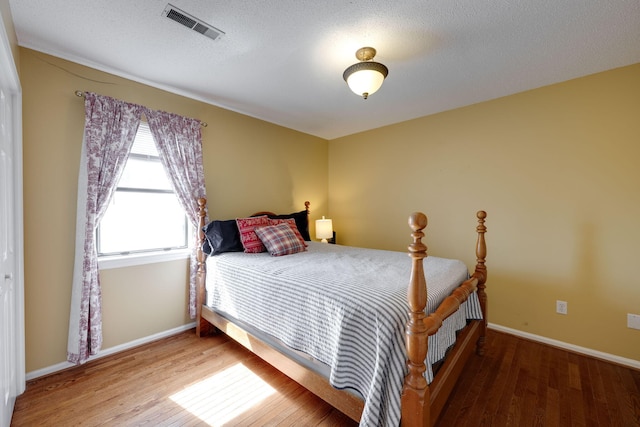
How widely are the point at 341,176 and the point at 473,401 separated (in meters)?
3.23

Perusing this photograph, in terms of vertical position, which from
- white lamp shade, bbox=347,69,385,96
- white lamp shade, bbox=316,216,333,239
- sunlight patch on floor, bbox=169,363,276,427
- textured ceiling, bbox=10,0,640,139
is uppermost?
textured ceiling, bbox=10,0,640,139

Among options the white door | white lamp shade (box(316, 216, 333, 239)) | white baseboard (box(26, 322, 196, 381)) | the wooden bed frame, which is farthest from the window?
white lamp shade (box(316, 216, 333, 239))

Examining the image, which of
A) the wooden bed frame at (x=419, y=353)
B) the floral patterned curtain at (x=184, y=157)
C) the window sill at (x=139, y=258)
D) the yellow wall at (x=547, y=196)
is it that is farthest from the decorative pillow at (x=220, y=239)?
the yellow wall at (x=547, y=196)

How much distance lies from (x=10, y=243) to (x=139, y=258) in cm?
87

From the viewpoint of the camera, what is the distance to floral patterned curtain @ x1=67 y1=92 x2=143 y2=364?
6.88 ft

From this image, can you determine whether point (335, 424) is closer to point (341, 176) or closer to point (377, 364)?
point (377, 364)

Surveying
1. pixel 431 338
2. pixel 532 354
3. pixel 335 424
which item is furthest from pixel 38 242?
pixel 532 354

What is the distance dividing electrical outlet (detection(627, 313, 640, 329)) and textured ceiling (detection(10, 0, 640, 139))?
2.06 meters

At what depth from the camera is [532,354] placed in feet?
7.78

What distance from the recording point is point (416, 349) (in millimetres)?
1211

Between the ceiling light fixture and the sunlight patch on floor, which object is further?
the ceiling light fixture

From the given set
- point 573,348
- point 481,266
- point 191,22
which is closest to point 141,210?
point 191,22

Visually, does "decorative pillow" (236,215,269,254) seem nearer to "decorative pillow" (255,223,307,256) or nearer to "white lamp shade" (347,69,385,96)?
"decorative pillow" (255,223,307,256)

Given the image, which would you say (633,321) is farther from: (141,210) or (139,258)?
(141,210)
